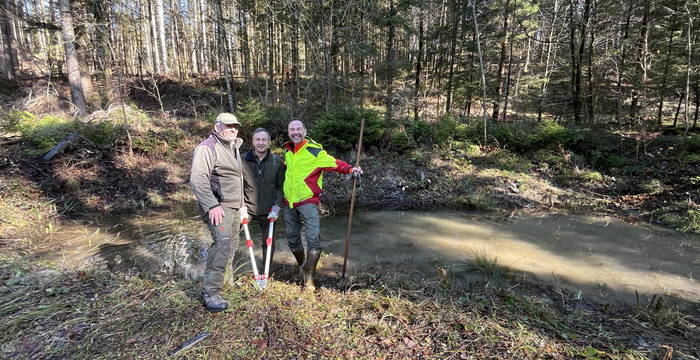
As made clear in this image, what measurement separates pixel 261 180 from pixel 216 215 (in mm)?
853


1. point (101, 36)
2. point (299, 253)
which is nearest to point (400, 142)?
point (299, 253)

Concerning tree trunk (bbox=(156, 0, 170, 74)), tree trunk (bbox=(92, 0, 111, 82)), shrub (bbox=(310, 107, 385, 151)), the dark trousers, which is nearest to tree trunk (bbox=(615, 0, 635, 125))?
shrub (bbox=(310, 107, 385, 151))

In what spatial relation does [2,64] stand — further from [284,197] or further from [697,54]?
[697,54]

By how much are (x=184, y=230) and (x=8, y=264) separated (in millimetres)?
2710

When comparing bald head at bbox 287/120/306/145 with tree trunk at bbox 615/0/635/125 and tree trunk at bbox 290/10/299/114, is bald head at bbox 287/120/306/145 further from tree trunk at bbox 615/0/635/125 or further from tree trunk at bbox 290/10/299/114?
tree trunk at bbox 615/0/635/125

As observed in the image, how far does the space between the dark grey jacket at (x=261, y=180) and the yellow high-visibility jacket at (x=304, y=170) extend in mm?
140

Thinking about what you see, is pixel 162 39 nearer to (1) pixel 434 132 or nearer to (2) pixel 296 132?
(1) pixel 434 132

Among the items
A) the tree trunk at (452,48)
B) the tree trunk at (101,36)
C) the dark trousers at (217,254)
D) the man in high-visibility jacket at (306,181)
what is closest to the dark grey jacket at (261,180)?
the man in high-visibility jacket at (306,181)

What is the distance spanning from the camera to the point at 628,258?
5.76 m

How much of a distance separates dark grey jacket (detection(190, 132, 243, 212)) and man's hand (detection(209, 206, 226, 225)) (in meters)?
0.04

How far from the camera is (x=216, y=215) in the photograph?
3.17m

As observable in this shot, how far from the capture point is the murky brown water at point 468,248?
5.04 m

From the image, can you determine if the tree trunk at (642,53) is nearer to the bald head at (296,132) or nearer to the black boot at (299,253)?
the bald head at (296,132)

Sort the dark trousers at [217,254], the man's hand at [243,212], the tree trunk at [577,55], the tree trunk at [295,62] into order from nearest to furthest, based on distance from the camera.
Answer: the dark trousers at [217,254]
the man's hand at [243,212]
the tree trunk at [295,62]
the tree trunk at [577,55]
